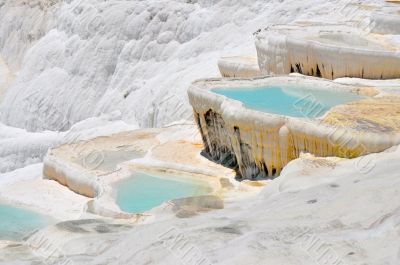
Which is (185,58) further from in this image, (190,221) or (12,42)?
(190,221)

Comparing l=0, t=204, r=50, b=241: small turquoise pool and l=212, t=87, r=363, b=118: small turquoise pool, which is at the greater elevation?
l=212, t=87, r=363, b=118: small turquoise pool

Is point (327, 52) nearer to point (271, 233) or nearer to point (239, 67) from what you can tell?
point (239, 67)

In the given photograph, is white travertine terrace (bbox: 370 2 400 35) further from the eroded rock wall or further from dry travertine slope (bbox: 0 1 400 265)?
dry travertine slope (bbox: 0 1 400 265)

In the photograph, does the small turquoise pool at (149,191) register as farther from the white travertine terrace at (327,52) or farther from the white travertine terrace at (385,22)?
the white travertine terrace at (385,22)

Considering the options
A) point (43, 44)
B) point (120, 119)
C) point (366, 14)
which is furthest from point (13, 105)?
point (366, 14)

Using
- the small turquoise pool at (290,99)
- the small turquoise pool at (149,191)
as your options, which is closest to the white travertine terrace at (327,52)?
the small turquoise pool at (290,99)

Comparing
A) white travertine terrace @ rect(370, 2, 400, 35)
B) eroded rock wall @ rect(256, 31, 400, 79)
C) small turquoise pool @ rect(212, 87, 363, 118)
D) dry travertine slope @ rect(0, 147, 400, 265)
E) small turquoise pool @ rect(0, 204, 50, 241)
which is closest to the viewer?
dry travertine slope @ rect(0, 147, 400, 265)

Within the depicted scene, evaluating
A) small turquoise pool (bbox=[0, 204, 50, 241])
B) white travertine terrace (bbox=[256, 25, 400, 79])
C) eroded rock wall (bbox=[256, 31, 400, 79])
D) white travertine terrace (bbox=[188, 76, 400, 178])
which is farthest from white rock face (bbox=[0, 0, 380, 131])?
small turquoise pool (bbox=[0, 204, 50, 241])
